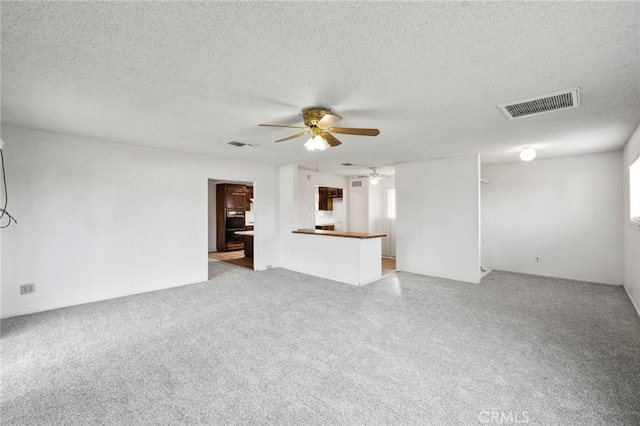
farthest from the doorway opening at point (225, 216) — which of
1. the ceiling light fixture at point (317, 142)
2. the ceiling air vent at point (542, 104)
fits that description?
the ceiling air vent at point (542, 104)

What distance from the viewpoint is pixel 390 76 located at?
6.75ft

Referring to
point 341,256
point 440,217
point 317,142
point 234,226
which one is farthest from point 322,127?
point 234,226

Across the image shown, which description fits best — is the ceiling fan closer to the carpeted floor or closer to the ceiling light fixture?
the ceiling light fixture

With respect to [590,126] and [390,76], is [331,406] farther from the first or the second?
[590,126]

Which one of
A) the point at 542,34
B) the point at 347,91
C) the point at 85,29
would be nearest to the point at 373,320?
the point at 347,91

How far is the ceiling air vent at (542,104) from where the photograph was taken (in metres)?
2.37

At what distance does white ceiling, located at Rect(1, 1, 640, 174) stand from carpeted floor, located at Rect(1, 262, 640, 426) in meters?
2.28

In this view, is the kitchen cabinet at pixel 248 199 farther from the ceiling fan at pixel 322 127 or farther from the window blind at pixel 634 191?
the window blind at pixel 634 191

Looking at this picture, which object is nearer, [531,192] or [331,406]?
[331,406]

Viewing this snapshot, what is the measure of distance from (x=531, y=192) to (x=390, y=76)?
5.13 metres

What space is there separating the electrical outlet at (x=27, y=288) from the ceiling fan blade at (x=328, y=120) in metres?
4.16

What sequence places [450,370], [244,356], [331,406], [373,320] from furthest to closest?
[373,320], [244,356], [450,370], [331,406]

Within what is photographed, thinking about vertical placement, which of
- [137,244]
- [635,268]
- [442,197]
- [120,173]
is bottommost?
[635,268]

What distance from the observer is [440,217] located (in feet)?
17.3
